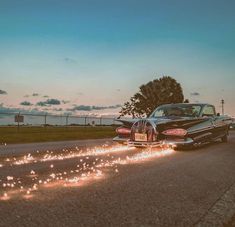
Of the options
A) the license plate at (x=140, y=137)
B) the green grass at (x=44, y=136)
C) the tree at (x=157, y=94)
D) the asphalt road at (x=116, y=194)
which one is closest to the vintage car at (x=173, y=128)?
the license plate at (x=140, y=137)

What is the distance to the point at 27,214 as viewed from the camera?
3824mm

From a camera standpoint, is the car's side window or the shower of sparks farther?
the car's side window

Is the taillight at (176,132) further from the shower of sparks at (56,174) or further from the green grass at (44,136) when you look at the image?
the green grass at (44,136)

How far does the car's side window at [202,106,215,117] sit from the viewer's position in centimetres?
1247

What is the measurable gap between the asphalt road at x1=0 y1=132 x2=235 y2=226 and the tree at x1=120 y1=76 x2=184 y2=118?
5866cm

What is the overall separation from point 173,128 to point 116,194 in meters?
6.32

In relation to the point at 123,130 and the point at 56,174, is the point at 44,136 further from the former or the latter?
the point at 56,174

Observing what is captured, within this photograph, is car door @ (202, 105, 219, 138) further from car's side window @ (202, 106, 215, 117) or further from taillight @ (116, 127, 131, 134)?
taillight @ (116, 127, 131, 134)

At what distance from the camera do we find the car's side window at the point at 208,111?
1247 cm

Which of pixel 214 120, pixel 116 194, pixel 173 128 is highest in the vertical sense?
pixel 214 120

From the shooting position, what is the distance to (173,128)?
10922 mm

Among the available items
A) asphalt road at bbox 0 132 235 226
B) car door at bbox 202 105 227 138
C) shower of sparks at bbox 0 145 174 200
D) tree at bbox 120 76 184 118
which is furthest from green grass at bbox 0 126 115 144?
A: tree at bbox 120 76 184 118

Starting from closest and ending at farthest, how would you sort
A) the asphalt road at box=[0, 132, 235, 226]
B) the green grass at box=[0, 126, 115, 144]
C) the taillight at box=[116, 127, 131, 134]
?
1. the asphalt road at box=[0, 132, 235, 226]
2. the taillight at box=[116, 127, 131, 134]
3. the green grass at box=[0, 126, 115, 144]

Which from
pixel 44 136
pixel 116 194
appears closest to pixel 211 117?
pixel 116 194
